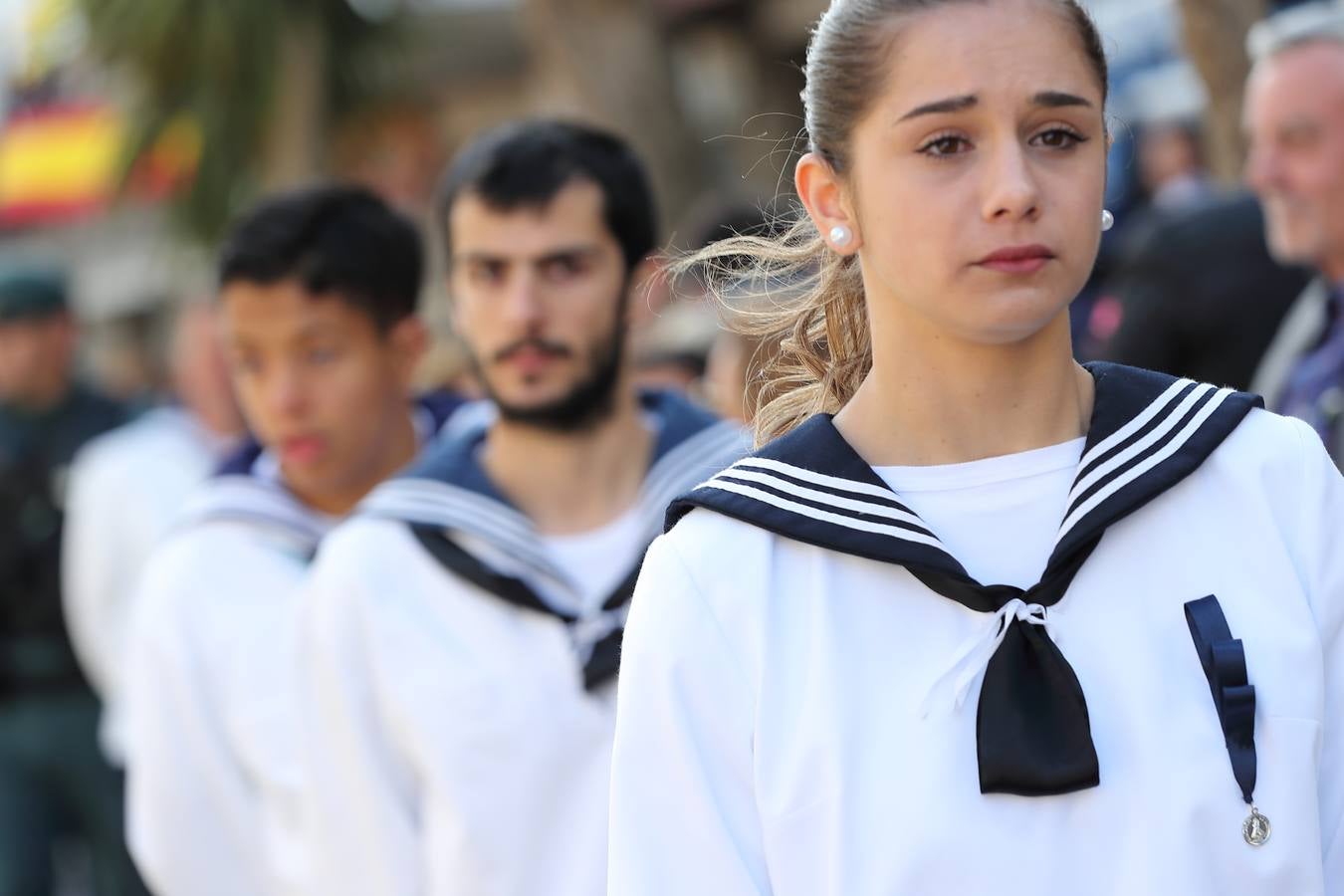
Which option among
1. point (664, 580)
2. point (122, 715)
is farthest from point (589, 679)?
point (122, 715)

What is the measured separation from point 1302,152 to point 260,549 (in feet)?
8.15

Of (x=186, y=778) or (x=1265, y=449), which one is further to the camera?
(x=186, y=778)

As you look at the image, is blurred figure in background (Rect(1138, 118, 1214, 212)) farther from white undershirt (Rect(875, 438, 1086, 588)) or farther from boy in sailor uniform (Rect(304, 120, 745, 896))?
white undershirt (Rect(875, 438, 1086, 588))

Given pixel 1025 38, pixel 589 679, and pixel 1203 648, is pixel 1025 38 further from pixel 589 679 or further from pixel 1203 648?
pixel 589 679

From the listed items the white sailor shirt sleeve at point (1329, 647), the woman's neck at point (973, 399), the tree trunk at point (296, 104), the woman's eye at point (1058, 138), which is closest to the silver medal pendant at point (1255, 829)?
the white sailor shirt sleeve at point (1329, 647)

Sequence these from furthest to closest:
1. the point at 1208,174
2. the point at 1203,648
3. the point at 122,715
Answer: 1. the point at 1208,174
2. the point at 122,715
3. the point at 1203,648

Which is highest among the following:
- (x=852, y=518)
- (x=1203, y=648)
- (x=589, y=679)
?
(x=852, y=518)

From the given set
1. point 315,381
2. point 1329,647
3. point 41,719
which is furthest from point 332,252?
point 41,719

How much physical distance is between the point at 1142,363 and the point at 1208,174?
3780 mm

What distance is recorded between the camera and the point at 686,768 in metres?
2.20

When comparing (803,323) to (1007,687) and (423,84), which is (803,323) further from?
(423,84)

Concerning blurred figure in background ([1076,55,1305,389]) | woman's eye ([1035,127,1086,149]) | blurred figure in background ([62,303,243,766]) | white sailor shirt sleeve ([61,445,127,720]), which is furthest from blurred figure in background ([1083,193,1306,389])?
Answer: white sailor shirt sleeve ([61,445,127,720])

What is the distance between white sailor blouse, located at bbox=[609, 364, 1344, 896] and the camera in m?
2.11

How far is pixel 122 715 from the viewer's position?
625 centimetres
